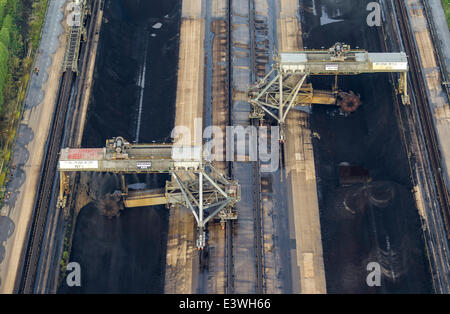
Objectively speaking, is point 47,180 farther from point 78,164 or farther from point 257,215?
point 257,215

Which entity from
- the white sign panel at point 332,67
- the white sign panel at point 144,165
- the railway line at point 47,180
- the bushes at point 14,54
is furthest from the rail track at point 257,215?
the bushes at point 14,54

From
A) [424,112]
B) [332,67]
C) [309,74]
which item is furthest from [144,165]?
[424,112]

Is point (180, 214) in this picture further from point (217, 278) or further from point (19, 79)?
point (19, 79)

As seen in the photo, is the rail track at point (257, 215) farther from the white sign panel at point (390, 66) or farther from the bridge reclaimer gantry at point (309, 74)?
the white sign panel at point (390, 66)

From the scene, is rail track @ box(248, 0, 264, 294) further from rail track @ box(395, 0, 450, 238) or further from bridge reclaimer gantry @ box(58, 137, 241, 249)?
rail track @ box(395, 0, 450, 238)

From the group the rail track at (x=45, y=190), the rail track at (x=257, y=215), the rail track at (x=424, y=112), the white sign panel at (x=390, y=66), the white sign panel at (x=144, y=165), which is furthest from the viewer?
the white sign panel at (x=390, y=66)

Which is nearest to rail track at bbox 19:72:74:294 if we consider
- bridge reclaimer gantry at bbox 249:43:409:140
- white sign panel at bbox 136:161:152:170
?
white sign panel at bbox 136:161:152:170
